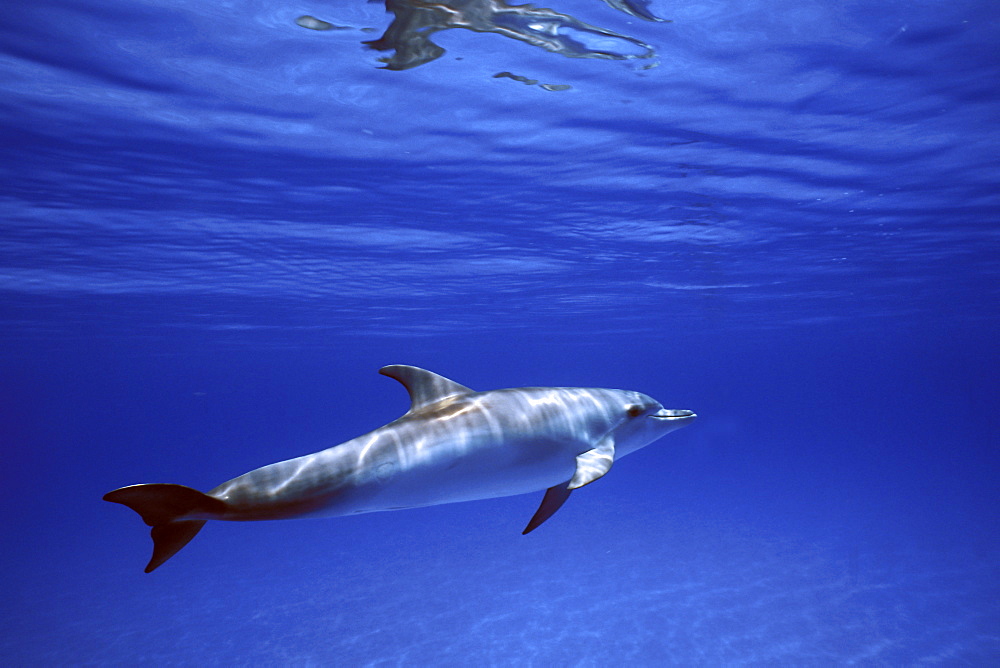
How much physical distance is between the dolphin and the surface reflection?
5011mm

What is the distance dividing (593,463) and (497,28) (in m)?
6.13

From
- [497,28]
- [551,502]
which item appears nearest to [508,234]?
[497,28]

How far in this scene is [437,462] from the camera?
4.80 metres

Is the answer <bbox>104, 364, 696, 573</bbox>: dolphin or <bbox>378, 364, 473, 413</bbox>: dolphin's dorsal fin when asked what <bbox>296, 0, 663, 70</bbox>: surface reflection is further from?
<bbox>104, 364, 696, 573</bbox>: dolphin

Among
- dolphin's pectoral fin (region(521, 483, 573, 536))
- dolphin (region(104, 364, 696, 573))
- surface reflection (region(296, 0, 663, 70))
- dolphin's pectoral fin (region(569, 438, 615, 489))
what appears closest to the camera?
dolphin (region(104, 364, 696, 573))

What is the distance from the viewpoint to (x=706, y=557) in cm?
1980

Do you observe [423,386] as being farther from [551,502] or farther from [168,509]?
[168,509]

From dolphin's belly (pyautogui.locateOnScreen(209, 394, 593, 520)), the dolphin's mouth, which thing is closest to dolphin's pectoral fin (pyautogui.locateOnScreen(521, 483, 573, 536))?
dolphin's belly (pyautogui.locateOnScreen(209, 394, 593, 520))

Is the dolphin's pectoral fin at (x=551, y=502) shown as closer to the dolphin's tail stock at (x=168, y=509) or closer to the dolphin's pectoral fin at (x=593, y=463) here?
the dolphin's pectoral fin at (x=593, y=463)

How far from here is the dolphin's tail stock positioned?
4.13 m

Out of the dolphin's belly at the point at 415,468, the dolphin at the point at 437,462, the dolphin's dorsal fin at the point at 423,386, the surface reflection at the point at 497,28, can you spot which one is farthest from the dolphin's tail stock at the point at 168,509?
the surface reflection at the point at 497,28

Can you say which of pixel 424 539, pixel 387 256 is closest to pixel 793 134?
pixel 387 256

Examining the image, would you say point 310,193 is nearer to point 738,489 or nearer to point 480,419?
point 480,419

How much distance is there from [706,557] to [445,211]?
13960 millimetres
